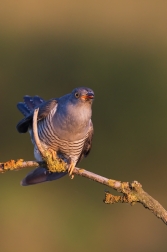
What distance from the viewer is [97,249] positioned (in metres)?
7.41

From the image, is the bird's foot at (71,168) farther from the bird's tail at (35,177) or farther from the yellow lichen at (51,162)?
the yellow lichen at (51,162)

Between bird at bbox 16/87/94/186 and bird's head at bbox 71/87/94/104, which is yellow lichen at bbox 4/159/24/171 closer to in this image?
bird at bbox 16/87/94/186

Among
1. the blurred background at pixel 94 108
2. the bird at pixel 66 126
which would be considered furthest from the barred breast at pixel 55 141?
the blurred background at pixel 94 108

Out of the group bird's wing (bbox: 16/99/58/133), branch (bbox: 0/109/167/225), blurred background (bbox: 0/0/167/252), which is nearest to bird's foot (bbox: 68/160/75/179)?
bird's wing (bbox: 16/99/58/133)

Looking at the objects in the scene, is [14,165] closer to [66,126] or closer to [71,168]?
[71,168]

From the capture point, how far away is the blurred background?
24.8 ft

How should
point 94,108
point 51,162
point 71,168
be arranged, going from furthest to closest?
point 94,108 < point 71,168 < point 51,162

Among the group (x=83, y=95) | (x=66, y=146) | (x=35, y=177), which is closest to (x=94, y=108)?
(x=35, y=177)

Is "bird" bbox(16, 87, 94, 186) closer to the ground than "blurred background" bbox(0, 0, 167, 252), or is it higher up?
A: closer to the ground

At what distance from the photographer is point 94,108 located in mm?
8633

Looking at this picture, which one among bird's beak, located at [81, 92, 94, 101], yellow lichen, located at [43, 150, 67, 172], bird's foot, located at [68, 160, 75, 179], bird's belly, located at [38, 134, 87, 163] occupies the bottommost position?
yellow lichen, located at [43, 150, 67, 172]

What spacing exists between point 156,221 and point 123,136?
1334mm

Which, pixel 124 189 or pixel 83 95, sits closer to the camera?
pixel 124 189

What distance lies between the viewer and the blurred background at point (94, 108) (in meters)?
7.55
